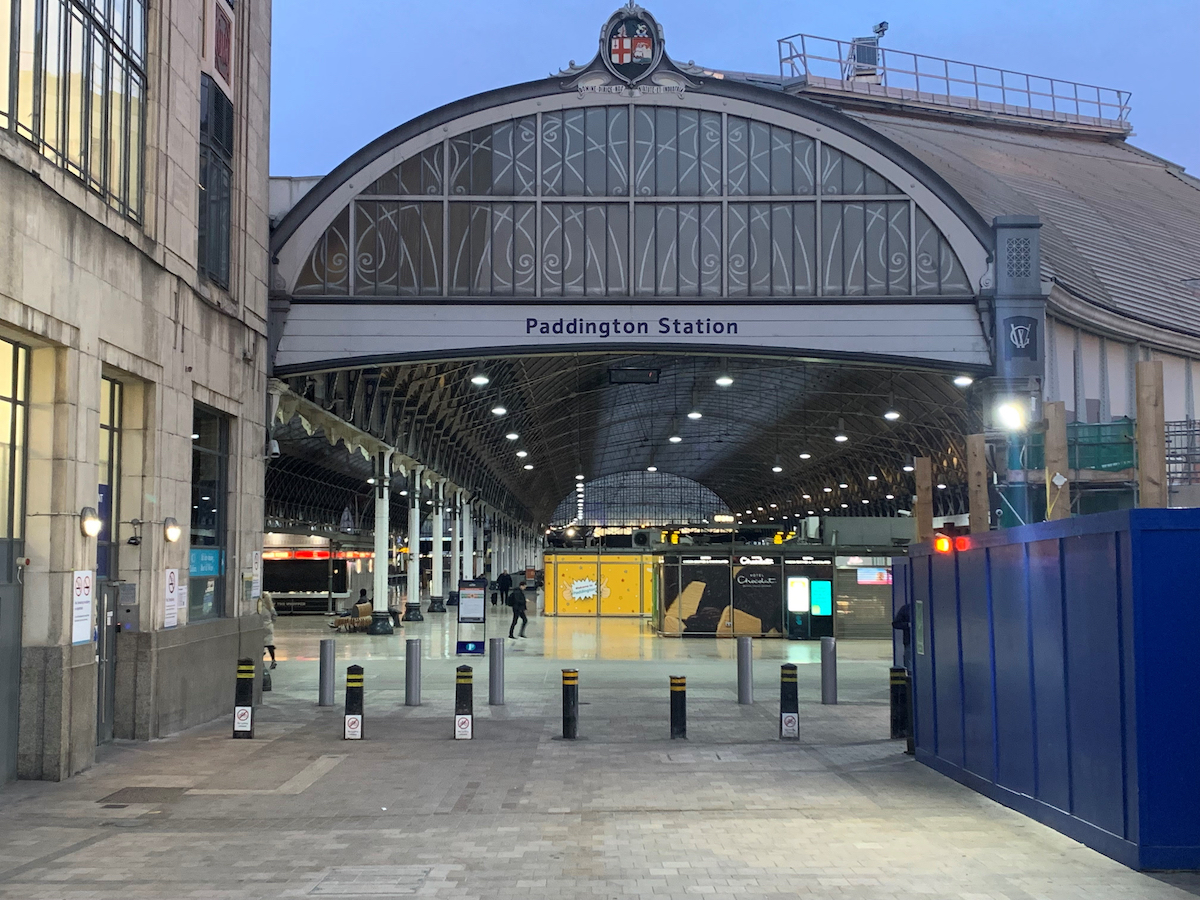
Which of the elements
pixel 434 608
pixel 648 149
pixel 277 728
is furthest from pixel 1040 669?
pixel 434 608

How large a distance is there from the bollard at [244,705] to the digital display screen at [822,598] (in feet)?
76.5

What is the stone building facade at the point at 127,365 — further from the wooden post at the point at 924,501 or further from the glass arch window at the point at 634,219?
the wooden post at the point at 924,501

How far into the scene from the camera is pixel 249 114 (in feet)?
64.9

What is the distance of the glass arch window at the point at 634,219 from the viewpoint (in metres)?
21.9

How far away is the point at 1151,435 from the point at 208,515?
14.0 m

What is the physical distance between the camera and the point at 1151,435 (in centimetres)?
979

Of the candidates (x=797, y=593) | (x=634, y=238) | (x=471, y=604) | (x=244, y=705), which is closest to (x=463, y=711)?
(x=244, y=705)

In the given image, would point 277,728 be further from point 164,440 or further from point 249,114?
point 249,114

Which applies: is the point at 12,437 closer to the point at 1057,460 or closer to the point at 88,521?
the point at 88,521

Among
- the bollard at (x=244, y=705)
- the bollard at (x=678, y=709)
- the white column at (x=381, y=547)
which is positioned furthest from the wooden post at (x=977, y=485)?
the white column at (x=381, y=547)

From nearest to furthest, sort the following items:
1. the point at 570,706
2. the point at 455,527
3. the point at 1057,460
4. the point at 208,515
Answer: the point at 1057,460, the point at 570,706, the point at 208,515, the point at 455,527

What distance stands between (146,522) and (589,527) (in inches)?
4444

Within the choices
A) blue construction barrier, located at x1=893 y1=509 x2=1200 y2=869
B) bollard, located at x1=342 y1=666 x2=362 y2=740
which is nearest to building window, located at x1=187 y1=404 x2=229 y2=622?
bollard, located at x1=342 y1=666 x2=362 y2=740

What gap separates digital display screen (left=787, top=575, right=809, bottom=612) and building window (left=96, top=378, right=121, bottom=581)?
24.3 m
